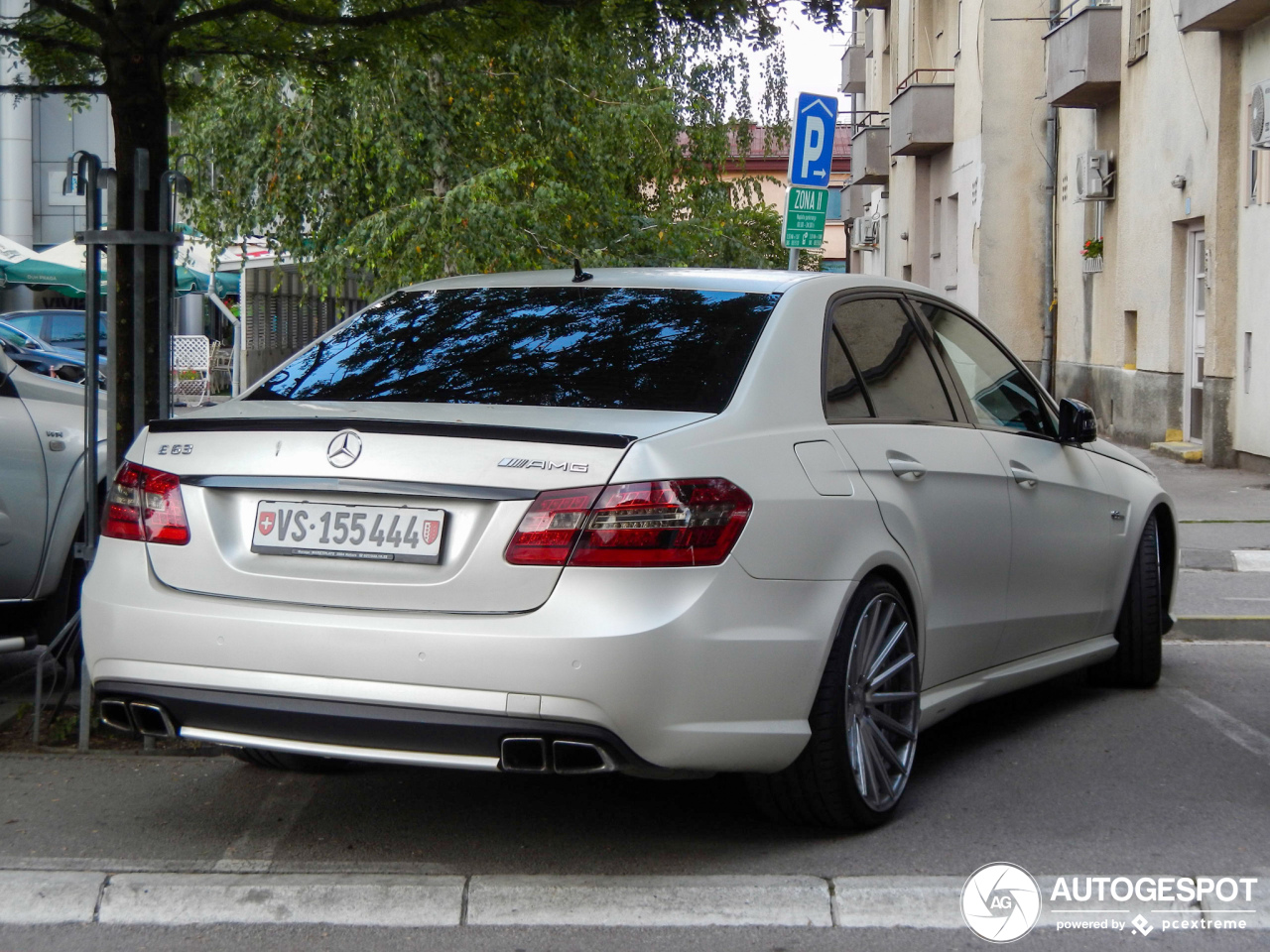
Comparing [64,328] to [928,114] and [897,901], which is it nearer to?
[928,114]

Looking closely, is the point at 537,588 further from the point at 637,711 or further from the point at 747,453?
the point at 747,453

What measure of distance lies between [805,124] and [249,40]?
590 centimetres

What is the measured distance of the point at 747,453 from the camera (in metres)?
3.90

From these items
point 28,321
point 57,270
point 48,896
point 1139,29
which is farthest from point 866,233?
point 48,896

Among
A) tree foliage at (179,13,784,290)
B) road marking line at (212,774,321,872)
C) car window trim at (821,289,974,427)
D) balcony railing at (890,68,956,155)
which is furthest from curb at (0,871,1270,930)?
balcony railing at (890,68,956,155)

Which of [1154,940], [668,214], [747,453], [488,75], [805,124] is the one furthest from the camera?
[668,214]

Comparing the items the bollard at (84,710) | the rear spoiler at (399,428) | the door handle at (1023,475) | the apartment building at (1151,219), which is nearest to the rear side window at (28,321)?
the apartment building at (1151,219)

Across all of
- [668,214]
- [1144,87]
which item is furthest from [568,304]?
[668,214]

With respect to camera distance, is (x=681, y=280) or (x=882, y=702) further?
(x=681, y=280)

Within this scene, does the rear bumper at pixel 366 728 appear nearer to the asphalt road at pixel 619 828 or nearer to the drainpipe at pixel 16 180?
the asphalt road at pixel 619 828

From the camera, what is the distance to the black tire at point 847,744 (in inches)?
161

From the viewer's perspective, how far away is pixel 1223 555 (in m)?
9.80

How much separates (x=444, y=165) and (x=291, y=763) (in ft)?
40.6

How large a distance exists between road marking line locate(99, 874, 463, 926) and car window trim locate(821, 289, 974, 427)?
1.59 m
